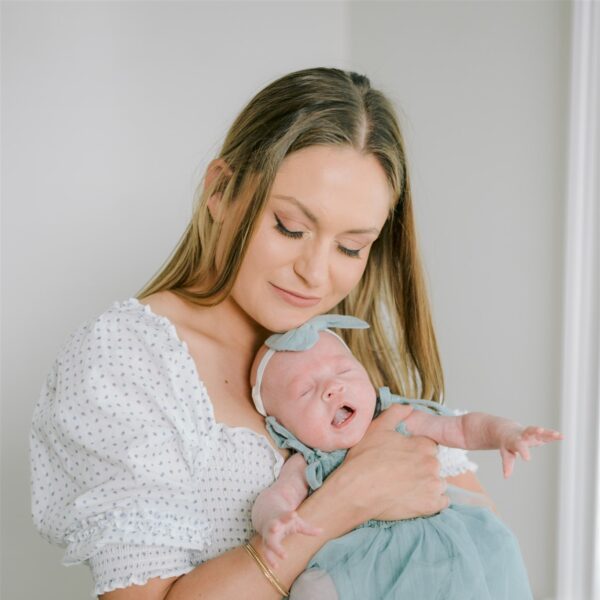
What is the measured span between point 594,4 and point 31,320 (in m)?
1.76

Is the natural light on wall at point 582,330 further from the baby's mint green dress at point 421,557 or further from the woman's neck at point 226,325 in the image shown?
the woman's neck at point 226,325

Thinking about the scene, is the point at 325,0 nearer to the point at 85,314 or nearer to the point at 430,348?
the point at 85,314

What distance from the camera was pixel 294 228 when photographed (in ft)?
5.06

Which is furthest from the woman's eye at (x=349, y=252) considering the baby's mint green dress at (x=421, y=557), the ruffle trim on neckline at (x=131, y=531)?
the ruffle trim on neckline at (x=131, y=531)

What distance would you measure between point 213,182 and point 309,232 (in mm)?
246

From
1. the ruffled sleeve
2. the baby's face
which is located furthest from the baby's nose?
the ruffled sleeve

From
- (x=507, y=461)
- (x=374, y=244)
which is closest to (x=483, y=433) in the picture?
(x=507, y=461)

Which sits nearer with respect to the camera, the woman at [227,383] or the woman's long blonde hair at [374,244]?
the woman at [227,383]

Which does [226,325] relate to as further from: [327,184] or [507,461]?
[507,461]

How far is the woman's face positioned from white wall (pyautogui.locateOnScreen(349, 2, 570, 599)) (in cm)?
104

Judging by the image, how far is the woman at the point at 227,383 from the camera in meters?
1.35

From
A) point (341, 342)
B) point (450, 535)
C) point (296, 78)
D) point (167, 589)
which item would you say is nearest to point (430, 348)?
point (341, 342)

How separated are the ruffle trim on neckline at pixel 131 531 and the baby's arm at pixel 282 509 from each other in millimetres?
111

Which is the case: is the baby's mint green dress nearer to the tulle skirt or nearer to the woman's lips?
the tulle skirt
